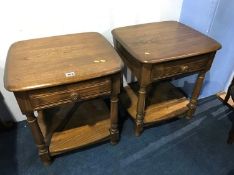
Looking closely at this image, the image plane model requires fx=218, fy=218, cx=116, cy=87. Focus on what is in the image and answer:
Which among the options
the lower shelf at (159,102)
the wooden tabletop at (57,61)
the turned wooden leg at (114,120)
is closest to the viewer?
the wooden tabletop at (57,61)

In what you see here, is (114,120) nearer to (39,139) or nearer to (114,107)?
(114,107)

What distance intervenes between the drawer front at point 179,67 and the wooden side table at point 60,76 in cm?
20

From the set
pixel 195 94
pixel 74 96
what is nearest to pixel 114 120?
pixel 74 96

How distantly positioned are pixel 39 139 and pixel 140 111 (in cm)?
54

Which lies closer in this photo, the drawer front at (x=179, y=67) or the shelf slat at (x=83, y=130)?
the drawer front at (x=179, y=67)

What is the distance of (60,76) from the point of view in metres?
0.84

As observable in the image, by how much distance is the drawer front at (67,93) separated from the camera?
34.3 inches

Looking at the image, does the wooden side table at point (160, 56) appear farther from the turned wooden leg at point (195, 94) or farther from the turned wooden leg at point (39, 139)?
the turned wooden leg at point (39, 139)

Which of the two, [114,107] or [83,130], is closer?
[114,107]

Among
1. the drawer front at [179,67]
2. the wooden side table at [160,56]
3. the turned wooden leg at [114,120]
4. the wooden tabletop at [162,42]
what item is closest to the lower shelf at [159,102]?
the wooden side table at [160,56]

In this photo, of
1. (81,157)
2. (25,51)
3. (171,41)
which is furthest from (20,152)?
(171,41)

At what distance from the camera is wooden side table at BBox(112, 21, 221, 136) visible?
1018mm

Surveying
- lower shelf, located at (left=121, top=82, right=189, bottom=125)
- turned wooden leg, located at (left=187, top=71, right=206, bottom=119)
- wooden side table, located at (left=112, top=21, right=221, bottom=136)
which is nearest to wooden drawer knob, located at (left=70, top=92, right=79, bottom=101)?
wooden side table, located at (left=112, top=21, right=221, bottom=136)

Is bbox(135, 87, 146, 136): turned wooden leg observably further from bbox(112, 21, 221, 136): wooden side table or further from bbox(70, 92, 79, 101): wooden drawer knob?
bbox(70, 92, 79, 101): wooden drawer knob
